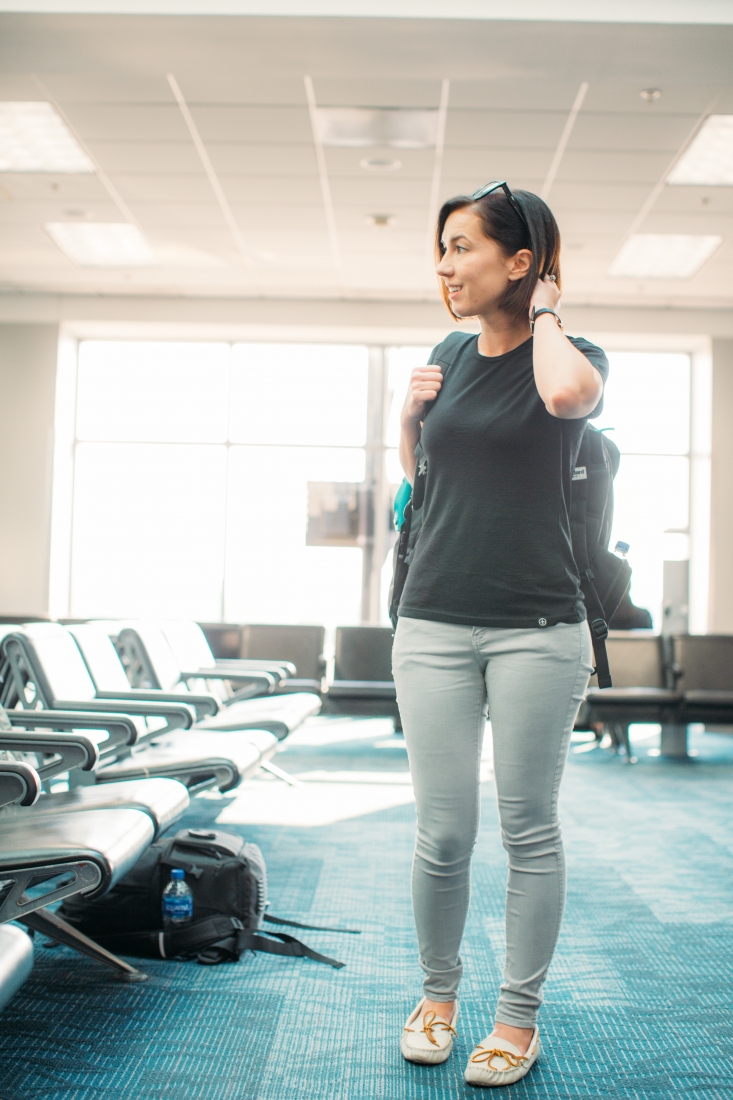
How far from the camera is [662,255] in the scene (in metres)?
6.51

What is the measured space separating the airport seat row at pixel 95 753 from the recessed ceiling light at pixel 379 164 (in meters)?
2.81

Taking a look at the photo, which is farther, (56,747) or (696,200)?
(696,200)

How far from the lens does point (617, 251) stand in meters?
6.41

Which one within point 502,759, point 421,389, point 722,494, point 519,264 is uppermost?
point 722,494

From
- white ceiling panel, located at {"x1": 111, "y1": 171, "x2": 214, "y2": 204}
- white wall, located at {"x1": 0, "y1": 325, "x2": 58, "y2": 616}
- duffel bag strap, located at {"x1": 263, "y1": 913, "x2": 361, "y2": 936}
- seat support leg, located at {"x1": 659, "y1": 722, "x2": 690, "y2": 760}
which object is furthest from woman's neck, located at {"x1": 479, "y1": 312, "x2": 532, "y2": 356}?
white wall, located at {"x1": 0, "y1": 325, "x2": 58, "y2": 616}

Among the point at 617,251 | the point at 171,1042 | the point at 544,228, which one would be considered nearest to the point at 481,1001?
the point at 171,1042

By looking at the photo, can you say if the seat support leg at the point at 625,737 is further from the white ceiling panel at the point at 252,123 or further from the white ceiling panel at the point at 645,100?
the white ceiling panel at the point at 252,123

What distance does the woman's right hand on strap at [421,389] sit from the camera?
5.20 ft

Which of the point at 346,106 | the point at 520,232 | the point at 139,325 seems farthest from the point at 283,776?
the point at 139,325

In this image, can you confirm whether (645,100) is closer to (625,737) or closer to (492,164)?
(492,164)

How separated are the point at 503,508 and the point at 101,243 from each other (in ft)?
19.3

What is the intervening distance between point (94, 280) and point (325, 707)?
4.10 m

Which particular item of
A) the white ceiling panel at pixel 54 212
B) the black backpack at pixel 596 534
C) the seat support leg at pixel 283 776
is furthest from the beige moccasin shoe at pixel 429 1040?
→ the white ceiling panel at pixel 54 212

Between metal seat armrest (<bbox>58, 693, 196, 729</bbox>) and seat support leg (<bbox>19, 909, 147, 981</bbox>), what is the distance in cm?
75
